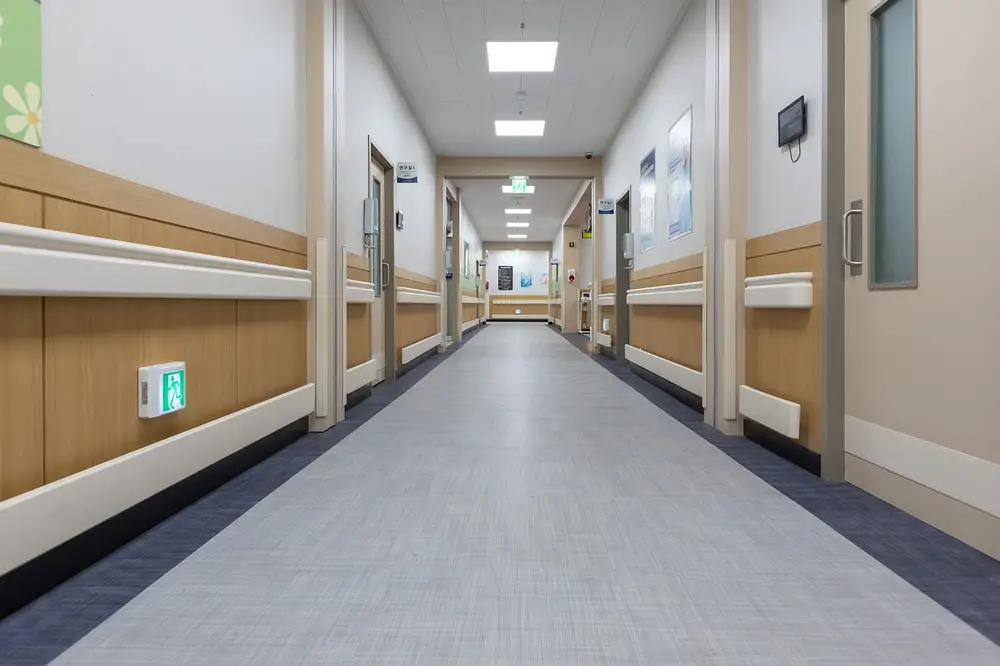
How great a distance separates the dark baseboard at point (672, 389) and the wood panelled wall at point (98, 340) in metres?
3.30

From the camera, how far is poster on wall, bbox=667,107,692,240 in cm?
524

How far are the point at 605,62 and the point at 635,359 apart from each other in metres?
3.20

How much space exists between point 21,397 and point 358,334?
11.4ft

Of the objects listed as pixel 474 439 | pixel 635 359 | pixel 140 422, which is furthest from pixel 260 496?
pixel 635 359

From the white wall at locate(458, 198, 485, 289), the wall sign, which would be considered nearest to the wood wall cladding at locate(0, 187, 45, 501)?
the wall sign

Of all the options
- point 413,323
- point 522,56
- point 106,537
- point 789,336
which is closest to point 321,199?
point 106,537

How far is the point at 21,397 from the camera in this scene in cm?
165

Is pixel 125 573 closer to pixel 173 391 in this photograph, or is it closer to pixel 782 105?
pixel 173 391

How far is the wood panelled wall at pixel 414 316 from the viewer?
279 inches

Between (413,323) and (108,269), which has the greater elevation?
(108,269)

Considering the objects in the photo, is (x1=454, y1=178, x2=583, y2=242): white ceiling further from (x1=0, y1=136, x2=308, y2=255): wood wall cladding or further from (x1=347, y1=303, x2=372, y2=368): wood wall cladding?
(x1=0, y1=136, x2=308, y2=255): wood wall cladding

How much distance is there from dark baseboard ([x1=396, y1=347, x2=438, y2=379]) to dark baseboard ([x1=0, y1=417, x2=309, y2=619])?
399cm

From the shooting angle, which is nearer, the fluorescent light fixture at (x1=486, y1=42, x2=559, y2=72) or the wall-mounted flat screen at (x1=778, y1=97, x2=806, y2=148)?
the wall-mounted flat screen at (x1=778, y1=97, x2=806, y2=148)

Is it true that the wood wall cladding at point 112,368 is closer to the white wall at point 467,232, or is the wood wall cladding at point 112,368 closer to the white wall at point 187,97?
the white wall at point 187,97
